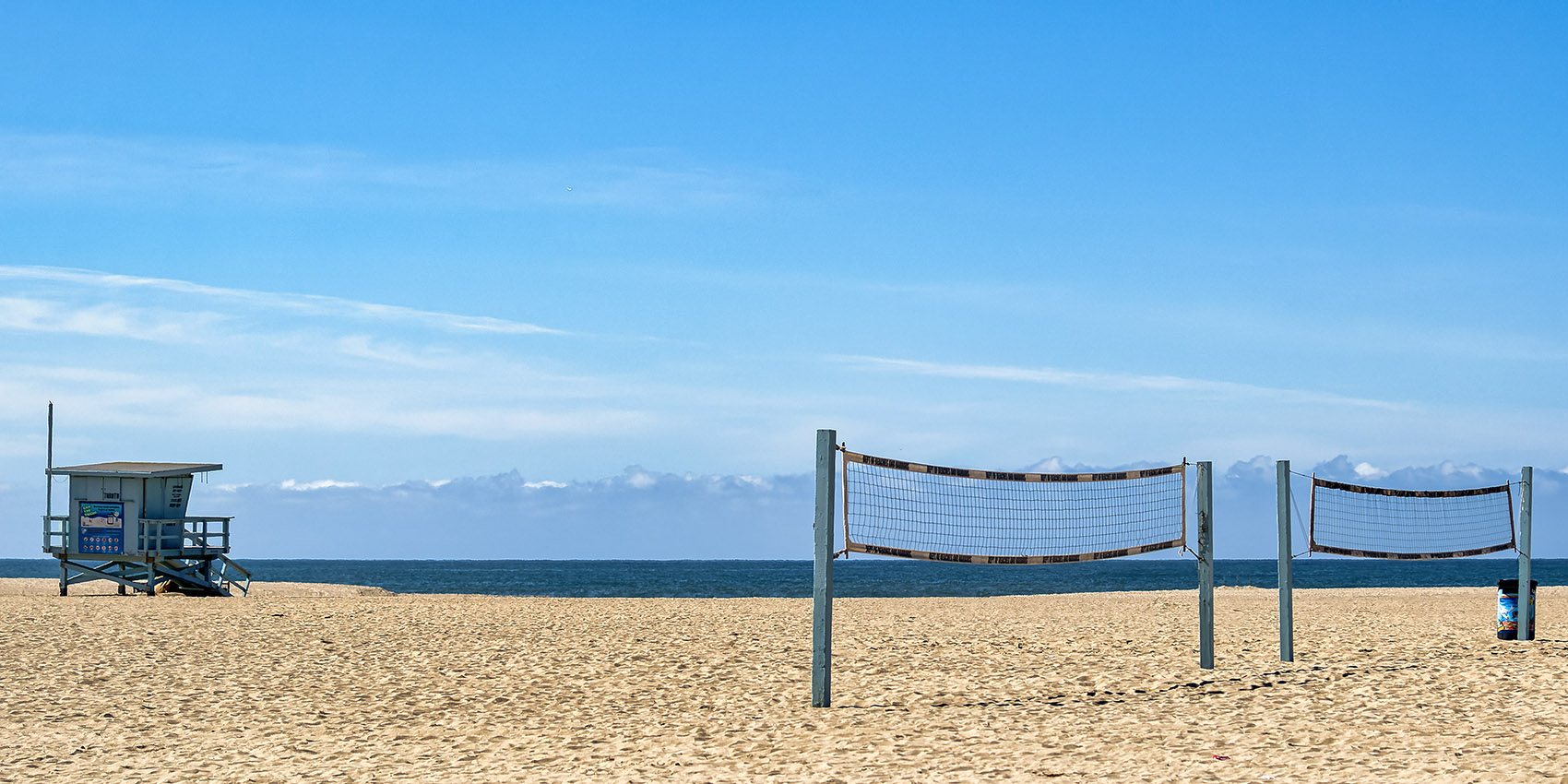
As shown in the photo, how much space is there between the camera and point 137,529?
2439 cm

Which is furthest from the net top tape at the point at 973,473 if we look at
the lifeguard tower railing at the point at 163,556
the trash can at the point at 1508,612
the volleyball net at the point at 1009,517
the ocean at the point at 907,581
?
the lifeguard tower railing at the point at 163,556

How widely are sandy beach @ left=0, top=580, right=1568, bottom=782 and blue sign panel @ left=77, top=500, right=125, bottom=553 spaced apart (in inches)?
388

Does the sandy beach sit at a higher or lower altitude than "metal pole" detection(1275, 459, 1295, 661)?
lower

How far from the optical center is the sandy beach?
6809 millimetres

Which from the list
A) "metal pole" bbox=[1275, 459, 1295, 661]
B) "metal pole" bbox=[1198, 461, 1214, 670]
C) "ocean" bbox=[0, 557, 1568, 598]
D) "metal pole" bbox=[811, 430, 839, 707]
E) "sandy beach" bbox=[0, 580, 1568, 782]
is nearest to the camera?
"sandy beach" bbox=[0, 580, 1568, 782]

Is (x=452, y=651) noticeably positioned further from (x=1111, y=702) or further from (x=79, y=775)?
(x=1111, y=702)

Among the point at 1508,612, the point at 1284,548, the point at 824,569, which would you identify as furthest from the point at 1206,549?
the point at 1508,612

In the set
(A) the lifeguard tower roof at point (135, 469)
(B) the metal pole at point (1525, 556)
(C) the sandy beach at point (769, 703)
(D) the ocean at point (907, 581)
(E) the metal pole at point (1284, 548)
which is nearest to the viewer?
(C) the sandy beach at point (769, 703)

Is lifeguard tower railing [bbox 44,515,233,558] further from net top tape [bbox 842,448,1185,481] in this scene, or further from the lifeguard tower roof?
net top tape [bbox 842,448,1185,481]

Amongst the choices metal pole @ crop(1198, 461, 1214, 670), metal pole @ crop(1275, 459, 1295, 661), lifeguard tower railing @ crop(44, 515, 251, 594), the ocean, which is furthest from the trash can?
lifeguard tower railing @ crop(44, 515, 251, 594)

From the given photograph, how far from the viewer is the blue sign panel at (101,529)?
2430 cm

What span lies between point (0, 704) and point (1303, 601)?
2005 centimetres

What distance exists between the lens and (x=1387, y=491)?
11.8 m

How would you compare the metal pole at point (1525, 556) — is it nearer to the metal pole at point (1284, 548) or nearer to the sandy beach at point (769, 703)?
the sandy beach at point (769, 703)
